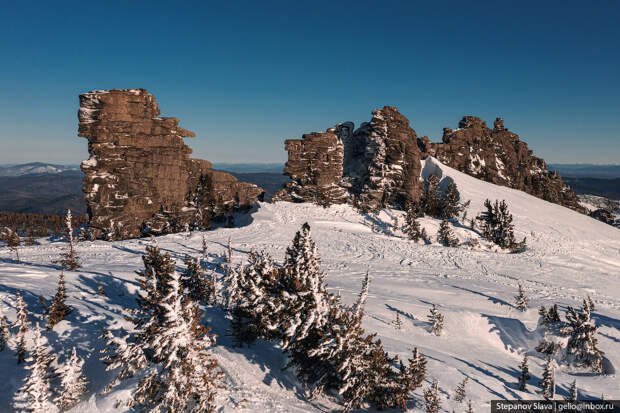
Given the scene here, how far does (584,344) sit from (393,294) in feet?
36.2

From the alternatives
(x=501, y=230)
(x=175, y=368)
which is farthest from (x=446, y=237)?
(x=175, y=368)

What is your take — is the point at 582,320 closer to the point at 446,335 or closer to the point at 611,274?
the point at 446,335

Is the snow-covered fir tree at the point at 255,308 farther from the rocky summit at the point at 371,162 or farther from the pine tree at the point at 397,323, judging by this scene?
the rocky summit at the point at 371,162

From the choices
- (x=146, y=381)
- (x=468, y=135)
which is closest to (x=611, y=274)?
(x=146, y=381)

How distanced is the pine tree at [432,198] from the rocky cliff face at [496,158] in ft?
38.5

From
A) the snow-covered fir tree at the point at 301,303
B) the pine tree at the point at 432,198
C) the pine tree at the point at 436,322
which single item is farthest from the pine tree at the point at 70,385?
the pine tree at the point at 432,198

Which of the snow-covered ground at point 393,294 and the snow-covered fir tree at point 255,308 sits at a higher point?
the snow-covered fir tree at point 255,308

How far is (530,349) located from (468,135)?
76413 mm

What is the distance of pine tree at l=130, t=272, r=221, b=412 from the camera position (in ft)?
24.5

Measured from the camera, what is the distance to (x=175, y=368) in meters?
7.54

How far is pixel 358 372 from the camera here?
9.15 metres

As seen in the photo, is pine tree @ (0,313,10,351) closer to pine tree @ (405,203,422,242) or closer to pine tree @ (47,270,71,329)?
pine tree @ (47,270,71,329)

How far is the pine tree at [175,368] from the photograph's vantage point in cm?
746

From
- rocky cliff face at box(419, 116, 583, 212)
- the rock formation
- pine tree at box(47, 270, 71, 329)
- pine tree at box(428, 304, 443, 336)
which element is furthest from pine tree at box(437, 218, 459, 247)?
pine tree at box(47, 270, 71, 329)
